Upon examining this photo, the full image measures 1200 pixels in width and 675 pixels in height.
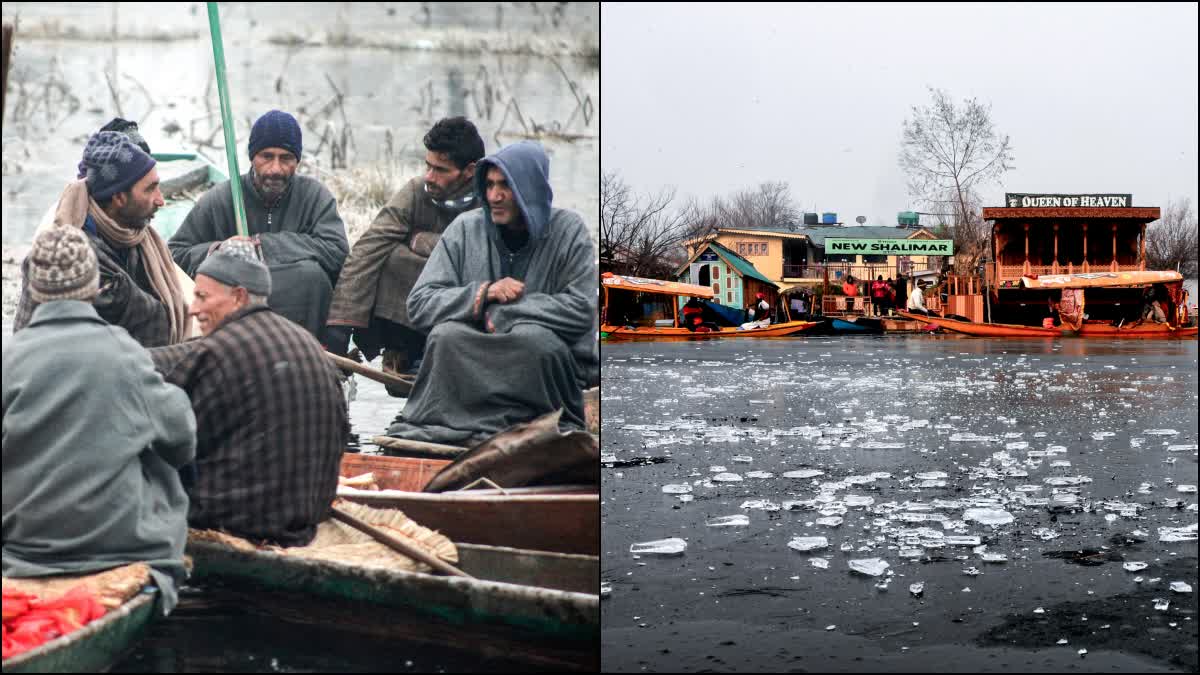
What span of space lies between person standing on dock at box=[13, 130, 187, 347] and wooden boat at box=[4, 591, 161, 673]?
744 millimetres

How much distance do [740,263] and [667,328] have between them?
2.75 metres

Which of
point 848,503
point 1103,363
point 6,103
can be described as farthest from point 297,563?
point 1103,363

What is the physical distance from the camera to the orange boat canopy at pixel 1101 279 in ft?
102

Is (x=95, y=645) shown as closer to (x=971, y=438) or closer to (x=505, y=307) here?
(x=505, y=307)

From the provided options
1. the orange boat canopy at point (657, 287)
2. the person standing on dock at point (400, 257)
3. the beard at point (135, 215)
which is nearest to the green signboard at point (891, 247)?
the orange boat canopy at point (657, 287)

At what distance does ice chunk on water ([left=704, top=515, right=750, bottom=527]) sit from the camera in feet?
31.0

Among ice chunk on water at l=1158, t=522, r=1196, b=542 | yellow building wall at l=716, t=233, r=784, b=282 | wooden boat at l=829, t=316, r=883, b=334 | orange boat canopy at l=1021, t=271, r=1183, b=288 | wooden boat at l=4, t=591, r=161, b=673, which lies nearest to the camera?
wooden boat at l=4, t=591, r=161, b=673

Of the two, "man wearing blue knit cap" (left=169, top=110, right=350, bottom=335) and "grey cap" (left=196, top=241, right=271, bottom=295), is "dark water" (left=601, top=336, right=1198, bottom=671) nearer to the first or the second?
"man wearing blue knit cap" (left=169, top=110, right=350, bottom=335)

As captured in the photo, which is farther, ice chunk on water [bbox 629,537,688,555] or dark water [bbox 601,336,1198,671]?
ice chunk on water [bbox 629,537,688,555]

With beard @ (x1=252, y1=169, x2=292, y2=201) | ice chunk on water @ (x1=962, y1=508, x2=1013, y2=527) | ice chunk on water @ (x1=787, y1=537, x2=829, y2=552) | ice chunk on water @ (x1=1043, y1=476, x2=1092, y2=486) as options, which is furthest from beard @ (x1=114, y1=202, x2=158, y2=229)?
ice chunk on water @ (x1=1043, y1=476, x2=1092, y2=486)

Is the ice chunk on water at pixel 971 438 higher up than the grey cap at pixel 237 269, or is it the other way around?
the grey cap at pixel 237 269

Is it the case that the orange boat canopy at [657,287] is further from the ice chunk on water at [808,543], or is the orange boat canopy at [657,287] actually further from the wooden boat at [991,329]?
the ice chunk on water at [808,543]

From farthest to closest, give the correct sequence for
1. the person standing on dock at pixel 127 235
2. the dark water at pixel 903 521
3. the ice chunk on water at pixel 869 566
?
1. the ice chunk on water at pixel 869 566
2. the dark water at pixel 903 521
3. the person standing on dock at pixel 127 235

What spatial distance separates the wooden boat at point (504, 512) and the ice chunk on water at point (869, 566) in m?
4.42
